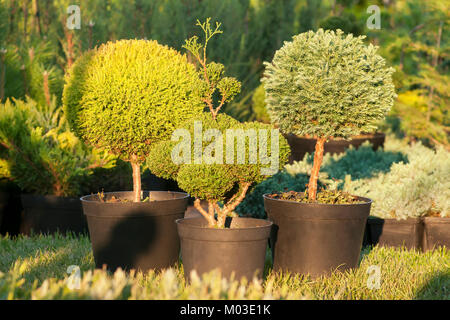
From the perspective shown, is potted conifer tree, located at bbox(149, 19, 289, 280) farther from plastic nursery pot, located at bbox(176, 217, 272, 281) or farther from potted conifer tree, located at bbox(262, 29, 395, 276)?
potted conifer tree, located at bbox(262, 29, 395, 276)

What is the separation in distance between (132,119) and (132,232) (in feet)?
3.06

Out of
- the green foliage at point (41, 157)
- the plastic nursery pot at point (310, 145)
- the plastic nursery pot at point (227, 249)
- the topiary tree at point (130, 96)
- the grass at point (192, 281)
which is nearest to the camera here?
the grass at point (192, 281)

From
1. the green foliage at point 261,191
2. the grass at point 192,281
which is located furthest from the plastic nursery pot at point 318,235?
the green foliage at point 261,191

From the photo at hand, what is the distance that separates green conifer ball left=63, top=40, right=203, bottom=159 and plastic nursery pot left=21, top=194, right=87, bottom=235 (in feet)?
4.97

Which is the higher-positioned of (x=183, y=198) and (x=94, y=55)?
(x=94, y=55)

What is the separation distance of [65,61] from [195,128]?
5829 mm

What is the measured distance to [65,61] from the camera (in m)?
9.24

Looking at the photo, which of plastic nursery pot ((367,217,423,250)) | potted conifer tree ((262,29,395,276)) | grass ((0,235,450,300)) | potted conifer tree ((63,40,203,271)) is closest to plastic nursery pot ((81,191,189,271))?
potted conifer tree ((63,40,203,271))

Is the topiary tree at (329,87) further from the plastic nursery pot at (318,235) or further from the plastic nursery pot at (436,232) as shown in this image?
the plastic nursery pot at (436,232)

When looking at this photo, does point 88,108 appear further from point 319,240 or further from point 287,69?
point 319,240

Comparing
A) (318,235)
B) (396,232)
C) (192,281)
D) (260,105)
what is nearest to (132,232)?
(192,281)

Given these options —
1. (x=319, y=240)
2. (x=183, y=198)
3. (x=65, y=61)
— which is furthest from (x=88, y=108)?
(x=65, y=61)

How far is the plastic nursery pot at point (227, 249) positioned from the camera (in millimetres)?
3820
